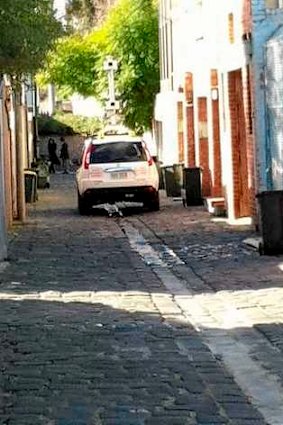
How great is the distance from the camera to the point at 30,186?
106 ft

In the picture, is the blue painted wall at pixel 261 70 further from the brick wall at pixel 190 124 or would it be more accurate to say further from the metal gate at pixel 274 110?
the brick wall at pixel 190 124

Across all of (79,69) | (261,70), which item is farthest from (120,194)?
(79,69)

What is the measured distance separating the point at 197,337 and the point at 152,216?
15.9m

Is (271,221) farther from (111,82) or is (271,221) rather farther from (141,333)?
(111,82)

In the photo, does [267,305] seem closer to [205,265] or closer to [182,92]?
[205,265]

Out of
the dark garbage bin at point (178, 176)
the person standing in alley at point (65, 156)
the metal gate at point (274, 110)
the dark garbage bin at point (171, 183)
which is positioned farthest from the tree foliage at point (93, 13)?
the metal gate at point (274, 110)

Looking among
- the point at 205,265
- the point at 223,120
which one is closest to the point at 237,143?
the point at 223,120

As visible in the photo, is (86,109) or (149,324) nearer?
(149,324)

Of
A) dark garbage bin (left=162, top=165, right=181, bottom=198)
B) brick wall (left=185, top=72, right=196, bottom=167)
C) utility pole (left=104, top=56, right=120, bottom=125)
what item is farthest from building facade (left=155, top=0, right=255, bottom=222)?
utility pole (left=104, top=56, right=120, bottom=125)

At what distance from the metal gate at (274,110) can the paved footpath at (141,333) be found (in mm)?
1224

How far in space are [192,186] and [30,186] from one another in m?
5.69

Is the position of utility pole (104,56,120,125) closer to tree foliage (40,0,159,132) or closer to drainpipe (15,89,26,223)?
tree foliage (40,0,159,132)

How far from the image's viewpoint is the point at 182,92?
3275 cm

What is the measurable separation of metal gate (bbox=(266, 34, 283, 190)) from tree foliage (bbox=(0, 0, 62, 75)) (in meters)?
3.68
